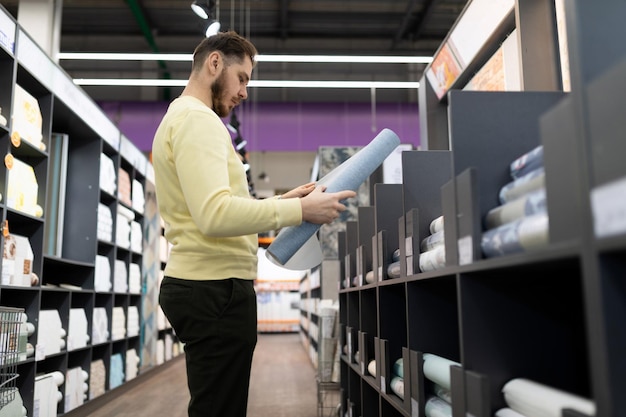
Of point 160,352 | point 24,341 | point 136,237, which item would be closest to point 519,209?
point 24,341

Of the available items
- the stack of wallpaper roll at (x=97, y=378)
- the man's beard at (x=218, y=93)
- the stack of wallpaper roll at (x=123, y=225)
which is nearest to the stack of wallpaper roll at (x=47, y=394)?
the stack of wallpaper roll at (x=97, y=378)

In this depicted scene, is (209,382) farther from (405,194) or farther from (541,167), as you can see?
(405,194)

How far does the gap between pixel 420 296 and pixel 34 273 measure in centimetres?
303

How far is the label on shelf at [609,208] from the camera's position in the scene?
2.64 ft

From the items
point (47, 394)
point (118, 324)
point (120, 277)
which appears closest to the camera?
point (47, 394)

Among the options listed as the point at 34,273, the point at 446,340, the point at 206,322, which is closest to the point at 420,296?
the point at 446,340

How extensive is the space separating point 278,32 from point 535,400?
11.7 meters

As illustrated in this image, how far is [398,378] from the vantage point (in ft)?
7.91

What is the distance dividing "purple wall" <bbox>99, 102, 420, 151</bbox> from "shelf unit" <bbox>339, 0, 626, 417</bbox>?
29.6 feet

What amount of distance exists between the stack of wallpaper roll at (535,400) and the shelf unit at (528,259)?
0.14ft

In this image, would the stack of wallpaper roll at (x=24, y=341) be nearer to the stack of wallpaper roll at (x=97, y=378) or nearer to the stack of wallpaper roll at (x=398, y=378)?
the stack of wallpaper roll at (x=97, y=378)

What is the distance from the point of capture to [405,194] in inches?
91.0

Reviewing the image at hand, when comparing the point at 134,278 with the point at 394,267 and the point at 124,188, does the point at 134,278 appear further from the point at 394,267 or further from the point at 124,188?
the point at 394,267

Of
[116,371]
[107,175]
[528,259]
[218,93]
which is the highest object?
[107,175]
